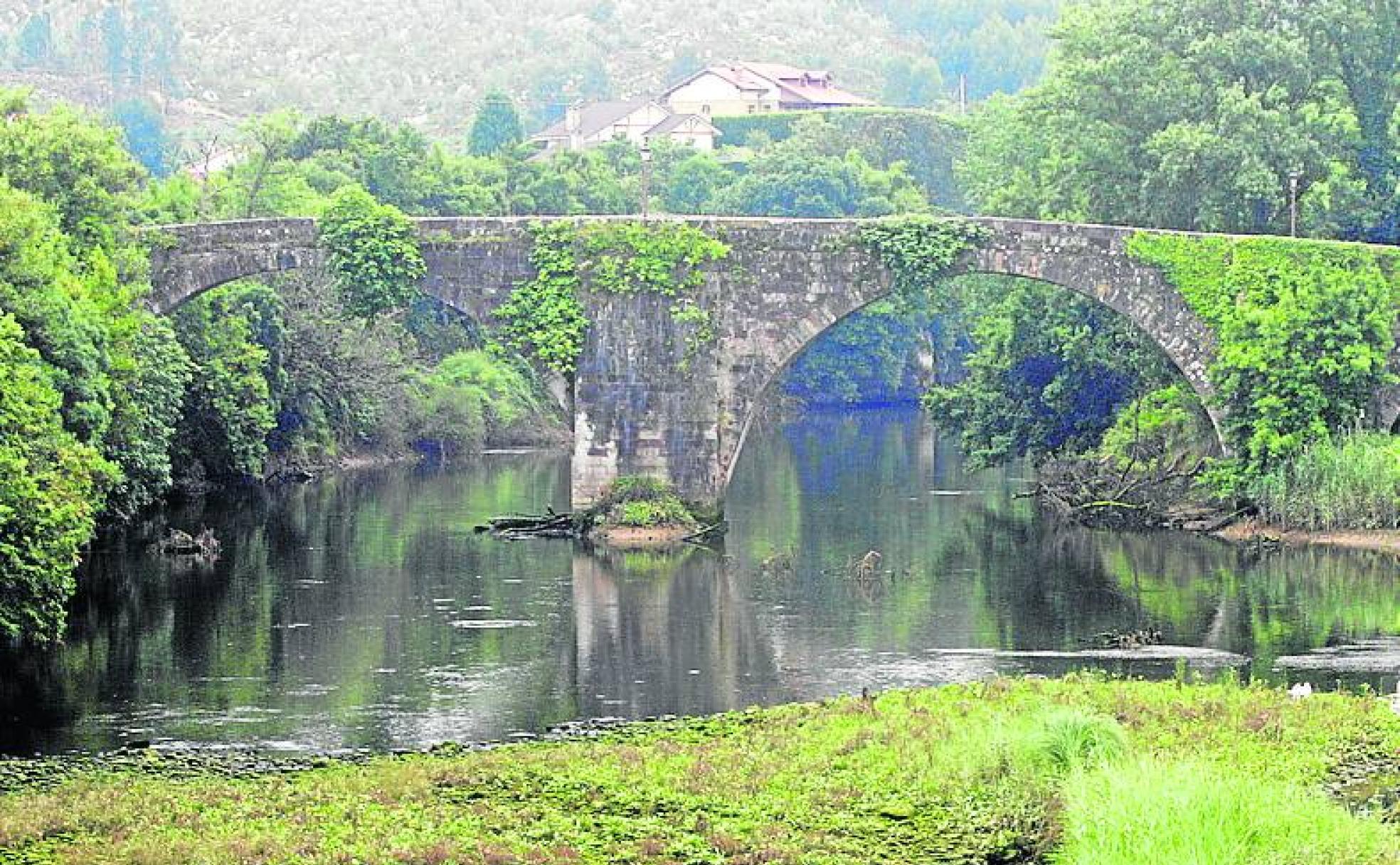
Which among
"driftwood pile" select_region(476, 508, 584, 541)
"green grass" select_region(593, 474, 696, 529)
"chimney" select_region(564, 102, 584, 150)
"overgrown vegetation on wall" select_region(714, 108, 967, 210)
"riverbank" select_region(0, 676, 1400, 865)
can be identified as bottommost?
"riverbank" select_region(0, 676, 1400, 865)

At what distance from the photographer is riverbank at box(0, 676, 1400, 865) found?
20125 mm

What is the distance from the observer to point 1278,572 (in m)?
39.6

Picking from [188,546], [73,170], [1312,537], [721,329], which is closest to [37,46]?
[73,170]

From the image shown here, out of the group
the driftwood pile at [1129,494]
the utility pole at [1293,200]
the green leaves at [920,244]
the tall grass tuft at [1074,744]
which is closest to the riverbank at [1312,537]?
the driftwood pile at [1129,494]

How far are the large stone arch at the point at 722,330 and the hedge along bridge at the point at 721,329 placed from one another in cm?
2

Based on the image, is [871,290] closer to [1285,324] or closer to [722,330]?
[722,330]

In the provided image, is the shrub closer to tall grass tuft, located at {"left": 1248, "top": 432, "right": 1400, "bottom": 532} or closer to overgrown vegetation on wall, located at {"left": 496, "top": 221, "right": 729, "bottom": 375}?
overgrown vegetation on wall, located at {"left": 496, "top": 221, "right": 729, "bottom": 375}

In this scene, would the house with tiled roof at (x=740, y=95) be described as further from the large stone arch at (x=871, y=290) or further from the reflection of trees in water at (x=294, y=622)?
the large stone arch at (x=871, y=290)

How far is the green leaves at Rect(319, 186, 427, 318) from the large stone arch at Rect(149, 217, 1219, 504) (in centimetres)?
67

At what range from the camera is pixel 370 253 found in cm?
4506

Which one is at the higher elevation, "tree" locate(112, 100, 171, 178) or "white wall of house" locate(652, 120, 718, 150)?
"tree" locate(112, 100, 171, 178)

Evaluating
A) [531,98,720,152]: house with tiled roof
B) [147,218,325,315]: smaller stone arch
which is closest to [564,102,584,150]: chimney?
[531,98,720,152]: house with tiled roof

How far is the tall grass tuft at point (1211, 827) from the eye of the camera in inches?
757

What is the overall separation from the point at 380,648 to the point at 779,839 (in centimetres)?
1293
